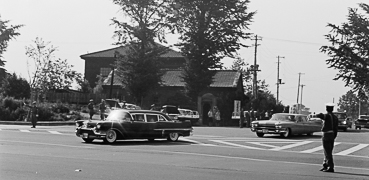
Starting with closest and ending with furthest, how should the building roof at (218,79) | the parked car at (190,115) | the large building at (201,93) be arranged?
1. the parked car at (190,115)
2. the large building at (201,93)
3. the building roof at (218,79)

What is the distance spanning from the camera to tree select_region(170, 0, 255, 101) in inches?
2194

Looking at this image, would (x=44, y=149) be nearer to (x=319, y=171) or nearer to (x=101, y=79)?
(x=319, y=171)

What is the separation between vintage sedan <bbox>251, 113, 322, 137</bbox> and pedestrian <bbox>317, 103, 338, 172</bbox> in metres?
14.5

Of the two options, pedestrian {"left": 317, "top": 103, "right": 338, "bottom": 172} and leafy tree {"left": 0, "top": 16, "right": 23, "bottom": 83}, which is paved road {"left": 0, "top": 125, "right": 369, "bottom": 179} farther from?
leafy tree {"left": 0, "top": 16, "right": 23, "bottom": 83}

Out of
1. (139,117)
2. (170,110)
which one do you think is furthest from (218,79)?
(139,117)

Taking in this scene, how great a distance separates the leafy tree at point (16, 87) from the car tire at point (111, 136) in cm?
4590

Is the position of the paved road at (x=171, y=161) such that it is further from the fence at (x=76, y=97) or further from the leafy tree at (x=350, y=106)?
the leafy tree at (x=350, y=106)

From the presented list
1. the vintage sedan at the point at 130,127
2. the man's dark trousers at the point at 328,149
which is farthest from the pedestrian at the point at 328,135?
the vintage sedan at the point at 130,127

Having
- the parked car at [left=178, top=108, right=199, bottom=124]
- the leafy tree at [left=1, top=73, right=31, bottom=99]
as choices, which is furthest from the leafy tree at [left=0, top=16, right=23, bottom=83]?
the parked car at [left=178, top=108, right=199, bottom=124]

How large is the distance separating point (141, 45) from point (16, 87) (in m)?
19.7

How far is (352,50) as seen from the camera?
163 feet

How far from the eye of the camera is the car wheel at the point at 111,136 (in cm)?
2217

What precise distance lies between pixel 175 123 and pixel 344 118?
23028 mm

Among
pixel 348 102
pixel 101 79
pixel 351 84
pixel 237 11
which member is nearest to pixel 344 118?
pixel 351 84
